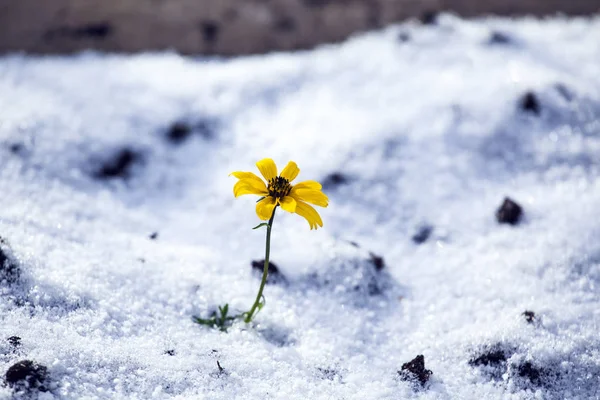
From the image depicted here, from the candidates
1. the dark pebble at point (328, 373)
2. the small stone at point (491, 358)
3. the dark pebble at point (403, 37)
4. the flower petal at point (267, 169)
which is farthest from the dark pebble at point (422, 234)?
the dark pebble at point (403, 37)

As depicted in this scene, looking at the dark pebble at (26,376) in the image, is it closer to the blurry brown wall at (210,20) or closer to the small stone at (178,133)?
the small stone at (178,133)

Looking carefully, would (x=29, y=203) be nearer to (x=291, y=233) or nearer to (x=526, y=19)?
(x=291, y=233)

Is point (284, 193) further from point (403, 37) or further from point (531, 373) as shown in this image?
point (403, 37)

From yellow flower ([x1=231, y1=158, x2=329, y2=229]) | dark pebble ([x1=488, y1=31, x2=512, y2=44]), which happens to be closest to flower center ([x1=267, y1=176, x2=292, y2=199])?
yellow flower ([x1=231, y1=158, x2=329, y2=229])

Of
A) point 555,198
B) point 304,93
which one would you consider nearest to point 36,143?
point 304,93

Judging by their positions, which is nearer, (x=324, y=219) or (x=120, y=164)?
(x=324, y=219)

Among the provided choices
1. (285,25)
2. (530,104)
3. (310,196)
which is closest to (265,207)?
(310,196)
